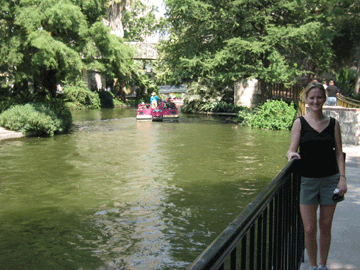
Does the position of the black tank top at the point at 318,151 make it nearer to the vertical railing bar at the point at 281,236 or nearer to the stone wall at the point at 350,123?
the vertical railing bar at the point at 281,236

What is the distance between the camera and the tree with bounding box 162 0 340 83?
25891mm

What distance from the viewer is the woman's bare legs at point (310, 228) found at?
14.6ft

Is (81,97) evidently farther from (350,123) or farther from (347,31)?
(350,123)

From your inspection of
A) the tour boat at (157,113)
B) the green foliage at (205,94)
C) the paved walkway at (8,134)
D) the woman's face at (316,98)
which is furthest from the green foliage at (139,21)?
the woman's face at (316,98)

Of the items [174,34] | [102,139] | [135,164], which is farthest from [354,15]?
[135,164]

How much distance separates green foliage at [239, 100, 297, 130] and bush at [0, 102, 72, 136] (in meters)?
11.3

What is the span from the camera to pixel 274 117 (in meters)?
26.4

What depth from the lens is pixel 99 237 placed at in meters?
7.16

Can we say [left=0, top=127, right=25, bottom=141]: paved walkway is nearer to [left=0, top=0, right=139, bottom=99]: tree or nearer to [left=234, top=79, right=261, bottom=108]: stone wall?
[left=0, top=0, right=139, bottom=99]: tree

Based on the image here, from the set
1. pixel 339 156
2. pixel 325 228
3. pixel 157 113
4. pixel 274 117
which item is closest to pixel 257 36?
pixel 274 117

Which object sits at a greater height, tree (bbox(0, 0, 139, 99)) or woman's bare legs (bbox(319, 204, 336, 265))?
tree (bbox(0, 0, 139, 99))

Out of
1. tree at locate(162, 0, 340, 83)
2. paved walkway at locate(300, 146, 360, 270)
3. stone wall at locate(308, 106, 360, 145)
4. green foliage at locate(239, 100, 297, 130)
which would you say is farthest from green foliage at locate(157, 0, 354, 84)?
paved walkway at locate(300, 146, 360, 270)

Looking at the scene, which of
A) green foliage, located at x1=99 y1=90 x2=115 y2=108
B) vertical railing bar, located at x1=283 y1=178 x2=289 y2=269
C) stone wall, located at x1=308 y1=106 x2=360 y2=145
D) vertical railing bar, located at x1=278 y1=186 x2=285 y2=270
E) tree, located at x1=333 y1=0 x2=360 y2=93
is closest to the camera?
vertical railing bar, located at x1=278 y1=186 x2=285 y2=270

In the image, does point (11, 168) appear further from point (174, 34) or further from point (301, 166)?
point (174, 34)
